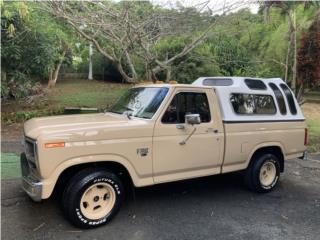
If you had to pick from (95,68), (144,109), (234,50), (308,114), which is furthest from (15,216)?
(95,68)

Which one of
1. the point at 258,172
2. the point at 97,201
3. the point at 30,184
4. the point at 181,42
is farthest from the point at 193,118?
the point at 181,42

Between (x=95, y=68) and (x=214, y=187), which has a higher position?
(x=95, y=68)

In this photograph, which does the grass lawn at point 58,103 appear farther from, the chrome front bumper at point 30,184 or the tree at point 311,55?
the chrome front bumper at point 30,184

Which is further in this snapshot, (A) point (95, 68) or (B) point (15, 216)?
(A) point (95, 68)

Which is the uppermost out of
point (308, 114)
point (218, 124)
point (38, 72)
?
point (38, 72)

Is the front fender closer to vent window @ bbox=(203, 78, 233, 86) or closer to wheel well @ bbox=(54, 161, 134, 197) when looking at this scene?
wheel well @ bbox=(54, 161, 134, 197)

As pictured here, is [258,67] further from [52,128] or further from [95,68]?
[95,68]

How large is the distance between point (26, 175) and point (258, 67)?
1155cm

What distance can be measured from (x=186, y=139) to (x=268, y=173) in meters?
2.12

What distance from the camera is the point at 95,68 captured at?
82.1ft

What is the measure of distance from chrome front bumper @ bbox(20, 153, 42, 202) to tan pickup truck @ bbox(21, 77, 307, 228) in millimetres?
14

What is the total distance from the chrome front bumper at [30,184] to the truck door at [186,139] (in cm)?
155

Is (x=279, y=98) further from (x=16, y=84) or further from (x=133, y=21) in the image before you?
(x=16, y=84)

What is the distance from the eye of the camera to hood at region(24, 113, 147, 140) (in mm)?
4312
